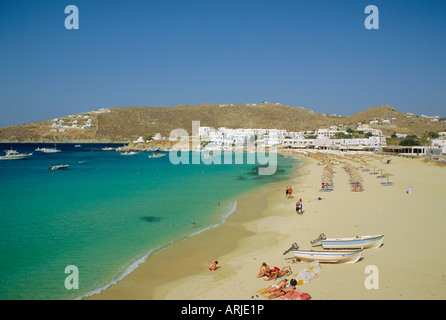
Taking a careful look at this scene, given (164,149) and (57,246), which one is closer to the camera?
(57,246)

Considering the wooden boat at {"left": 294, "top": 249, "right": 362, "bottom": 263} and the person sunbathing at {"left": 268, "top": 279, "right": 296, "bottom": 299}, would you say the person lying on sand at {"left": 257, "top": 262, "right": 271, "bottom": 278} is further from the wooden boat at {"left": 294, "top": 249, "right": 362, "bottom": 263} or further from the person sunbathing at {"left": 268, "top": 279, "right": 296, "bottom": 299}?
the wooden boat at {"left": 294, "top": 249, "right": 362, "bottom": 263}

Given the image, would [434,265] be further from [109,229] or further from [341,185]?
[341,185]

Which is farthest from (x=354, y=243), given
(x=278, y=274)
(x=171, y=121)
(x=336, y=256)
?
(x=171, y=121)

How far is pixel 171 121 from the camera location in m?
136

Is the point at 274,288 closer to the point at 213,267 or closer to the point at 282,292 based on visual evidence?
the point at 282,292

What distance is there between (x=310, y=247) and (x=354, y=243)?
1450 millimetres

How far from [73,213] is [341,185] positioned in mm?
19448

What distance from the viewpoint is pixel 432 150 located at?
44.2 metres

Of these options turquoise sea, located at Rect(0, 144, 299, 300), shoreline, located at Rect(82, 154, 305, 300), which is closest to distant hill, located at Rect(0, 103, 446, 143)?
turquoise sea, located at Rect(0, 144, 299, 300)

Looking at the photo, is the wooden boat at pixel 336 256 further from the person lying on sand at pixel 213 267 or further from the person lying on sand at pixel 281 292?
the person lying on sand at pixel 213 267

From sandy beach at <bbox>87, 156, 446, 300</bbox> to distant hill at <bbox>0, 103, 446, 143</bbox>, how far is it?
11284 cm

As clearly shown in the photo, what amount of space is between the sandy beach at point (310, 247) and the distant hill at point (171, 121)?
4443 inches
